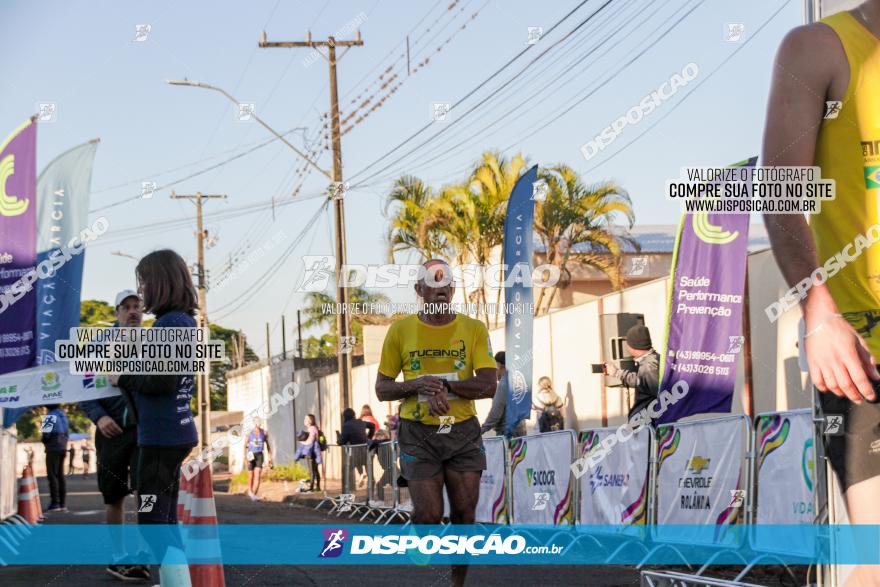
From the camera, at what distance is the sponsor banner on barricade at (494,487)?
12.7 meters

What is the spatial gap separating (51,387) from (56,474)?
891cm

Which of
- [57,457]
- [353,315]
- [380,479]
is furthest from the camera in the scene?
[353,315]

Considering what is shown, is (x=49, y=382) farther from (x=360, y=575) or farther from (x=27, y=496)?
(x=27, y=496)

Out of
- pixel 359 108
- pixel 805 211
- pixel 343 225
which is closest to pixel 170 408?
pixel 805 211

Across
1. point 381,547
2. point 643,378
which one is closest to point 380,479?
point 381,547

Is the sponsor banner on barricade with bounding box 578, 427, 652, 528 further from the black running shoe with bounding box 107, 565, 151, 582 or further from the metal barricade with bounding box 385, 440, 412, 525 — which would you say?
the metal barricade with bounding box 385, 440, 412, 525

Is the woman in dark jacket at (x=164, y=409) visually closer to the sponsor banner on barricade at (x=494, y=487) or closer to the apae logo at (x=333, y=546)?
the apae logo at (x=333, y=546)

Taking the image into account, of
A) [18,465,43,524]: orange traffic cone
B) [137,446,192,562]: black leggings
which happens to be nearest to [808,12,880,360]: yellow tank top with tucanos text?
[137,446,192,562]: black leggings

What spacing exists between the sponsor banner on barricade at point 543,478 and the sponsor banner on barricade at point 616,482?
0.21 metres

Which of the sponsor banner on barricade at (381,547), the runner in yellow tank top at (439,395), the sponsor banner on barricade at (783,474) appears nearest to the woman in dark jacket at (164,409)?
the sponsor banner on barricade at (381,547)

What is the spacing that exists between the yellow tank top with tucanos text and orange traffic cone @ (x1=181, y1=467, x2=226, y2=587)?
3.66 m

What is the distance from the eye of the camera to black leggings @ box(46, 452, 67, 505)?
17.8 meters

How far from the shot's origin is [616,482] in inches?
404

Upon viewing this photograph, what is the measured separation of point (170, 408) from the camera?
6.57 metres
